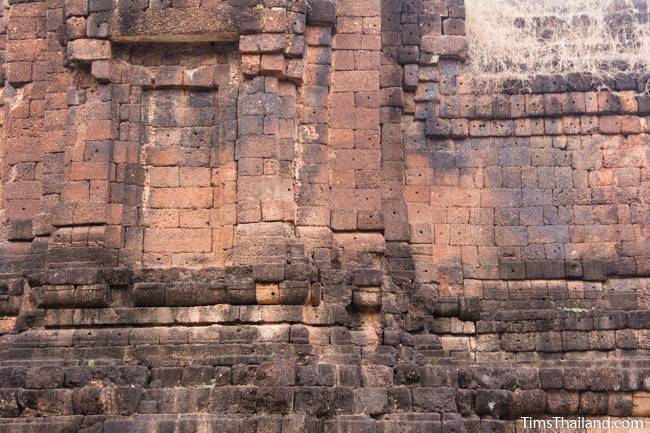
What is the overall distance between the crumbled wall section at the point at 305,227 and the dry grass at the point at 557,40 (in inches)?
14.2

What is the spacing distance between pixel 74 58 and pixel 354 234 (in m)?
4.70

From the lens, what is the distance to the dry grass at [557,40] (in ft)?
61.3

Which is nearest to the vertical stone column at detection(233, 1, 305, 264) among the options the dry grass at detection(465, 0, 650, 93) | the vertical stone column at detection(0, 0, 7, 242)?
the dry grass at detection(465, 0, 650, 93)

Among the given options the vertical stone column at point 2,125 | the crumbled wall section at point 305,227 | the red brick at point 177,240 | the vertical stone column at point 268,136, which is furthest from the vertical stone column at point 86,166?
the vertical stone column at point 268,136

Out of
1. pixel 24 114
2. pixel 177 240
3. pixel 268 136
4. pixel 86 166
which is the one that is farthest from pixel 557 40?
pixel 24 114

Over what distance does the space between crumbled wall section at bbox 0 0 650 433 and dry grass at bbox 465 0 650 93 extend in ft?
1.19

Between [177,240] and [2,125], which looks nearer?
[177,240]

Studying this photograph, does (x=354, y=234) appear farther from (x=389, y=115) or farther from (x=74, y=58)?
(x=74, y=58)

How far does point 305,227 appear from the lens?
16406mm

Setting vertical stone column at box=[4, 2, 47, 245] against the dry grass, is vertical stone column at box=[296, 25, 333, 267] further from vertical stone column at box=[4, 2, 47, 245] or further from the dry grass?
vertical stone column at box=[4, 2, 47, 245]

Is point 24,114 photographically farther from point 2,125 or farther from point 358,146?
point 358,146

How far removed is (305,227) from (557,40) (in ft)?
18.6

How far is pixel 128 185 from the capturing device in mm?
16547

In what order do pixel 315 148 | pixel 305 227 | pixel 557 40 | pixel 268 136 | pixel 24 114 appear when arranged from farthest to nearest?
1. pixel 557 40
2. pixel 24 114
3. pixel 315 148
4. pixel 305 227
5. pixel 268 136
